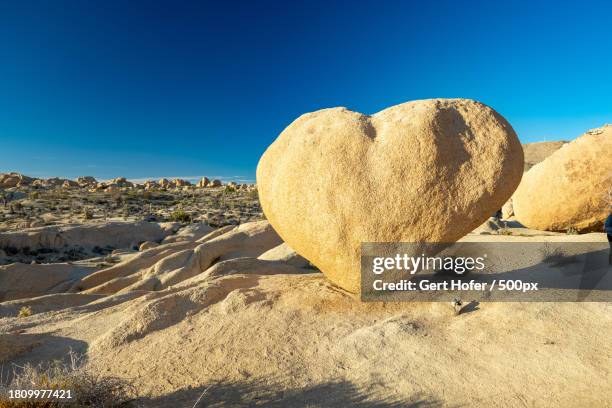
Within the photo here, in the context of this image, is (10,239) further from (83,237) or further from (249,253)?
(249,253)

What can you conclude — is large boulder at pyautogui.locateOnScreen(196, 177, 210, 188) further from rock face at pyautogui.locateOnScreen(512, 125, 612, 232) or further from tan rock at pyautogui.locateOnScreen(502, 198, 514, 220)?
rock face at pyautogui.locateOnScreen(512, 125, 612, 232)

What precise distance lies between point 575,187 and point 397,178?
9.70 meters

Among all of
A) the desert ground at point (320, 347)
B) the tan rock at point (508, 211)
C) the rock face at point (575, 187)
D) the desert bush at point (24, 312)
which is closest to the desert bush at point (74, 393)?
the desert ground at point (320, 347)

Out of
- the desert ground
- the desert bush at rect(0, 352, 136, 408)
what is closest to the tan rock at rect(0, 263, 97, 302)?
the desert ground

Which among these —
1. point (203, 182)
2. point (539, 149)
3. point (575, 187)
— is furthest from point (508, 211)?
point (203, 182)

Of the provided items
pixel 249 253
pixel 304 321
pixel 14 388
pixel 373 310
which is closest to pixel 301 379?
pixel 304 321

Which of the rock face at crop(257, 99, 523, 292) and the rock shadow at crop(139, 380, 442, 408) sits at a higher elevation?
the rock face at crop(257, 99, 523, 292)

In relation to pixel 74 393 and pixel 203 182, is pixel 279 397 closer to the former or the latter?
pixel 74 393

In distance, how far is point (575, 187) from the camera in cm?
1191

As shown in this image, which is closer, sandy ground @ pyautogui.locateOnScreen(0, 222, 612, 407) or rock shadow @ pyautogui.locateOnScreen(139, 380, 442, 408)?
rock shadow @ pyautogui.locateOnScreen(139, 380, 442, 408)

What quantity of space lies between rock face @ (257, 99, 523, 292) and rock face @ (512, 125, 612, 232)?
8.30 metres

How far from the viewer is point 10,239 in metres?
16.1

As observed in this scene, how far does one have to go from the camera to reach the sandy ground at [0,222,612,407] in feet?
12.6

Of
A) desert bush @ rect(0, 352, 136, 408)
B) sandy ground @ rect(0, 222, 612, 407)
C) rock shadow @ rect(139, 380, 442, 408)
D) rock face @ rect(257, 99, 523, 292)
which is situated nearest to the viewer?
desert bush @ rect(0, 352, 136, 408)
